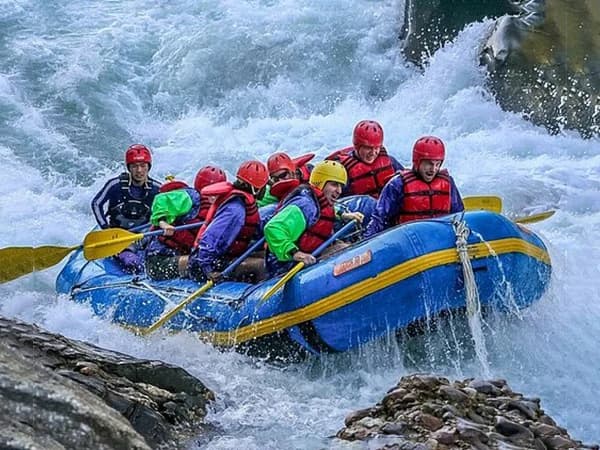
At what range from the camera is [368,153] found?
24.9 feet

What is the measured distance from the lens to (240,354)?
646 centimetres

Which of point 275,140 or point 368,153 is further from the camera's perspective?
point 275,140

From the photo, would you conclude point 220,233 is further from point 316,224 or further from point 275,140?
point 275,140

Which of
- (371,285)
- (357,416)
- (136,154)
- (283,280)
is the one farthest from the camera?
(136,154)

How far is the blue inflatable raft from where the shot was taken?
5.97m

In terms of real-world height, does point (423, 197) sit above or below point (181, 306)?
above

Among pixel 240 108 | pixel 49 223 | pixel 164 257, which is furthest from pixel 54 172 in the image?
pixel 164 257

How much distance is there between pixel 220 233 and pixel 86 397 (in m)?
3.34

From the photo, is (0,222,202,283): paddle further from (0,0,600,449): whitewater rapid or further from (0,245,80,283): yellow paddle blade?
(0,0,600,449): whitewater rapid

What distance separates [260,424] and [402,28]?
1024 centimetres

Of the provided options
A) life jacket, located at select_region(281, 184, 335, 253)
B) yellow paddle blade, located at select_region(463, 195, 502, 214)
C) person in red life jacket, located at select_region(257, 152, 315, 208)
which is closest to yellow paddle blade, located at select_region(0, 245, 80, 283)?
person in red life jacket, located at select_region(257, 152, 315, 208)

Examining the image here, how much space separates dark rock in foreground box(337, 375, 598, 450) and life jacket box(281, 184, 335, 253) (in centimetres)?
172

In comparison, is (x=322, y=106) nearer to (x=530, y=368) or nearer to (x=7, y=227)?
(x=7, y=227)

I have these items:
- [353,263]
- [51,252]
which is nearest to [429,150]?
[353,263]
